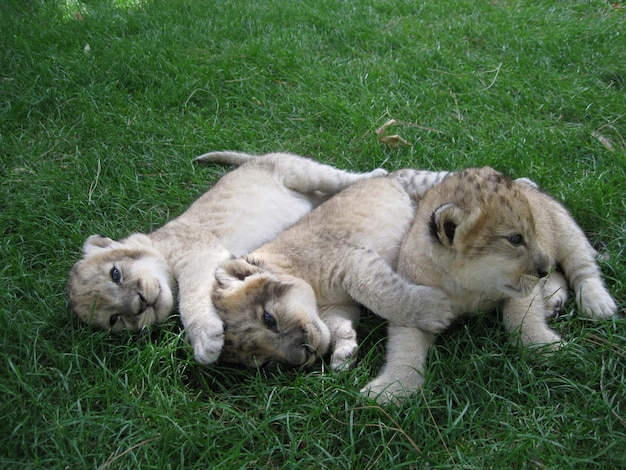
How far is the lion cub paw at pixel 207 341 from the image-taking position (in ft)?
12.2

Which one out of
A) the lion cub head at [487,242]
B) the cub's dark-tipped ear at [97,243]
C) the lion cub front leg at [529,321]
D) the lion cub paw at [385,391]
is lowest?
the lion cub paw at [385,391]

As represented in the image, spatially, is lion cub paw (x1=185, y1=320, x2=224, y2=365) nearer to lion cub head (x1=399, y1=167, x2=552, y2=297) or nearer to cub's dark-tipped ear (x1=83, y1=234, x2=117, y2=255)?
cub's dark-tipped ear (x1=83, y1=234, x2=117, y2=255)

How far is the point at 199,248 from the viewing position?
4.91m

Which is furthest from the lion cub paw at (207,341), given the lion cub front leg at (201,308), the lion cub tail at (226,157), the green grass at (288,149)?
the lion cub tail at (226,157)

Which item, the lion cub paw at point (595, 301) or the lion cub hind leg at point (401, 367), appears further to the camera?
the lion cub paw at point (595, 301)

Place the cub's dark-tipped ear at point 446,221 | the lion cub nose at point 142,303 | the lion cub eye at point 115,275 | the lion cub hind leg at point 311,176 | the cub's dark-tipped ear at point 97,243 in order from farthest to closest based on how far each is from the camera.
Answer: the lion cub hind leg at point 311,176, the cub's dark-tipped ear at point 97,243, the lion cub eye at point 115,275, the lion cub nose at point 142,303, the cub's dark-tipped ear at point 446,221

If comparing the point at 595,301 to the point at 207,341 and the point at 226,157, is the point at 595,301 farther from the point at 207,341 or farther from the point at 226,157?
the point at 226,157

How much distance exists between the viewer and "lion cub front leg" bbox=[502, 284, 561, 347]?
3642 mm

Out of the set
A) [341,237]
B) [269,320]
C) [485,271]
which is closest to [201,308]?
[269,320]

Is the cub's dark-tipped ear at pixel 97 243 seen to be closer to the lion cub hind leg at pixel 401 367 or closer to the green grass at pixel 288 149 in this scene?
the green grass at pixel 288 149

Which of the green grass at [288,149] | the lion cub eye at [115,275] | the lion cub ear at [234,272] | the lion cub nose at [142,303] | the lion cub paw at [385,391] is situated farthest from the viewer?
the lion cub eye at [115,275]

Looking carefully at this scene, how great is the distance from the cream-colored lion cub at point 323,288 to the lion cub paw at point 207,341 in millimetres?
58

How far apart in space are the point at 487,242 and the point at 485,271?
0.65 feet

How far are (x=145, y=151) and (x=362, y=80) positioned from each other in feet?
10.0
